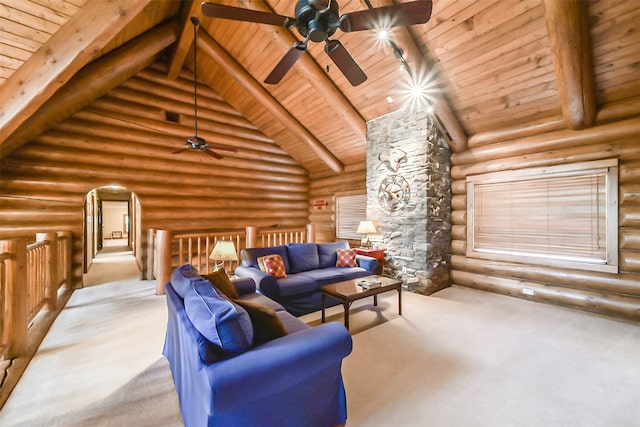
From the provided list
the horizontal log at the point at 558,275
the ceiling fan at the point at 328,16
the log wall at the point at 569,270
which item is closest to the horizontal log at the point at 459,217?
the log wall at the point at 569,270

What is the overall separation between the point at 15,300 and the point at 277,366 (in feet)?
9.90

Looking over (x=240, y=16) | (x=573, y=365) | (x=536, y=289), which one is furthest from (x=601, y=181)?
(x=240, y=16)

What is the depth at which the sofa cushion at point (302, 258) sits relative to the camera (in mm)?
4367

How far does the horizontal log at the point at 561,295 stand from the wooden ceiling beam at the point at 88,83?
725cm

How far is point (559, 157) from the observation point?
4.06 meters

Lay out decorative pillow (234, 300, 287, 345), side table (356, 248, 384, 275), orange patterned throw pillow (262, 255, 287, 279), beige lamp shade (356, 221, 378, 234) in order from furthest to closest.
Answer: beige lamp shade (356, 221, 378, 234) → side table (356, 248, 384, 275) → orange patterned throw pillow (262, 255, 287, 279) → decorative pillow (234, 300, 287, 345)

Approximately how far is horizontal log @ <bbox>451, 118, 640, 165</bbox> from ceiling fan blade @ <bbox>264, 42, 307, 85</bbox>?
3962 mm

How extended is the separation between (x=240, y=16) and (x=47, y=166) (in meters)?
5.27

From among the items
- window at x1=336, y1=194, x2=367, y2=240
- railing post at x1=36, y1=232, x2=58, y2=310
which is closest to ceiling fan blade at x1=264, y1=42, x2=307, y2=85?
railing post at x1=36, y1=232, x2=58, y2=310

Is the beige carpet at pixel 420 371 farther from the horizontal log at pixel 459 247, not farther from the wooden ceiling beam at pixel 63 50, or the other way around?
the wooden ceiling beam at pixel 63 50

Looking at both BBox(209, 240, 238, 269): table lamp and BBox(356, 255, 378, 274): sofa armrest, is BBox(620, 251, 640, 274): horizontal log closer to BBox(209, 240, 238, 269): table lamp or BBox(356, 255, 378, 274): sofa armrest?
BBox(356, 255, 378, 274): sofa armrest

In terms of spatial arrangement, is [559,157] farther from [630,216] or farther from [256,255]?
[256,255]

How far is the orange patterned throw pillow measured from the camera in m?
3.89

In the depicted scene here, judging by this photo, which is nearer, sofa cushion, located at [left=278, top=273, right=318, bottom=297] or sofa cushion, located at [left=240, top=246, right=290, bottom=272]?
sofa cushion, located at [left=278, top=273, right=318, bottom=297]
